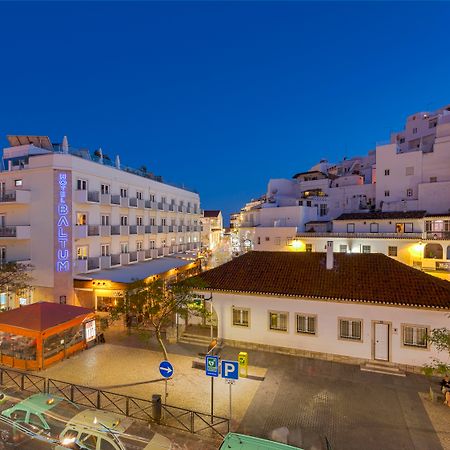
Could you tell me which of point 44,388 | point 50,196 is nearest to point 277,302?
point 44,388

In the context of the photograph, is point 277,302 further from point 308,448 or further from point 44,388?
point 44,388

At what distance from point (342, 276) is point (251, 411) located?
9909 mm

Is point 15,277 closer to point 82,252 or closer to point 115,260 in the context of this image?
point 82,252

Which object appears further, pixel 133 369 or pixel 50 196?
pixel 50 196

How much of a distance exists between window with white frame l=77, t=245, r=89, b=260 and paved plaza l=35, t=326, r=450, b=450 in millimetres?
9735

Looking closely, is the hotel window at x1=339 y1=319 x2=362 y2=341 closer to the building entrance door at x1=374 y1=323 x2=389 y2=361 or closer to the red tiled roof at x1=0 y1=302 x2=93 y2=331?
the building entrance door at x1=374 y1=323 x2=389 y2=361

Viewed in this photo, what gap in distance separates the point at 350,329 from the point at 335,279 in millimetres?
2993

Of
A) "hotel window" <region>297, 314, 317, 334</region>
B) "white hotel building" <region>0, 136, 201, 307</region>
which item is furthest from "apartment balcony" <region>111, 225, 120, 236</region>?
"hotel window" <region>297, 314, 317, 334</region>

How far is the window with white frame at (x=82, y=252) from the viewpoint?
2573cm

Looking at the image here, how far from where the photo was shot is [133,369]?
16.3 m

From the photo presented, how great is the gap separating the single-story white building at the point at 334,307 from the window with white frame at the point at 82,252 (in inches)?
469

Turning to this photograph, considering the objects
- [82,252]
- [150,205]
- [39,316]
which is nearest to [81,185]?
[82,252]

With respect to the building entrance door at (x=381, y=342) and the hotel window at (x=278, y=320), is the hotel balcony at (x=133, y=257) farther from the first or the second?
the building entrance door at (x=381, y=342)

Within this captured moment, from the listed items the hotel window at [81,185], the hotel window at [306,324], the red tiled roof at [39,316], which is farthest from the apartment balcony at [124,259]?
the hotel window at [306,324]
